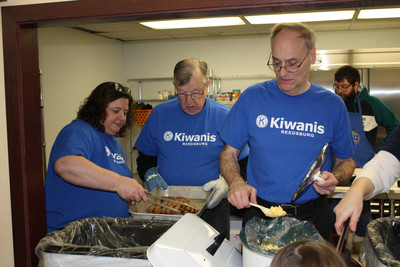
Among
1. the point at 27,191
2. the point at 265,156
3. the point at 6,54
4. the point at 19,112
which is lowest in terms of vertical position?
the point at 27,191

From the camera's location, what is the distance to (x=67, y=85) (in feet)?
13.7

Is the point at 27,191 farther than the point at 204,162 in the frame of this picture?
No

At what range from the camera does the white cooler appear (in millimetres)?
1093

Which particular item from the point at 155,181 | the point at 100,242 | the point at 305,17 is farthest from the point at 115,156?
the point at 305,17

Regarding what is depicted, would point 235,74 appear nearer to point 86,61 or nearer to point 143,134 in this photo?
point 86,61

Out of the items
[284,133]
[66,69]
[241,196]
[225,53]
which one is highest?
[225,53]

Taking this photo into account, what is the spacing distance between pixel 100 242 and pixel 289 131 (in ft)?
3.21

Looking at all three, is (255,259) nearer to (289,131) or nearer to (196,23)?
(289,131)

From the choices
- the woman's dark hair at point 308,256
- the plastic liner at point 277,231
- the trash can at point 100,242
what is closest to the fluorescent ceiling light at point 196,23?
the trash can at point 100,242

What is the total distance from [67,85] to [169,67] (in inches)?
72.4

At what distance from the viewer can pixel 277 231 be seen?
130 cm

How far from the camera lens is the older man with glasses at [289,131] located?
5.34ft

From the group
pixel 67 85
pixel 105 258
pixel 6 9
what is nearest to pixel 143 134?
pixel 6 9

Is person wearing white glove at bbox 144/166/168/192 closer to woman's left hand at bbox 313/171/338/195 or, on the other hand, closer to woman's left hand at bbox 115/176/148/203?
woman's left hand at bbox 115/176/148/203
